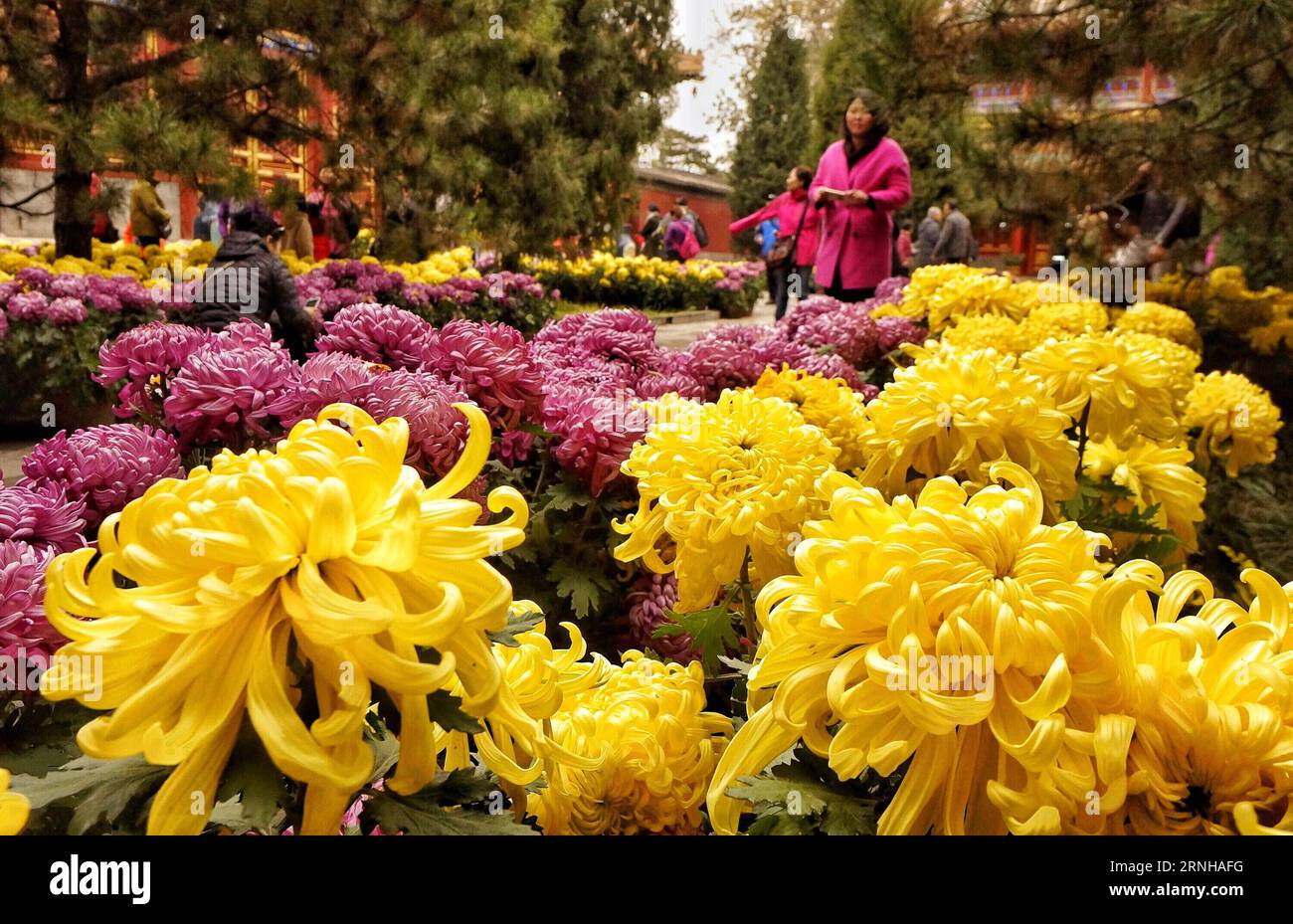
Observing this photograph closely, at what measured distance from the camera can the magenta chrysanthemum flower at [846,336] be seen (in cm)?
304

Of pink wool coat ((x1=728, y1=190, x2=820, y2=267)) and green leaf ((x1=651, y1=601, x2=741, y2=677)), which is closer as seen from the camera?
green leaf ((x1=651, y1=601, x2=741, y2=677))

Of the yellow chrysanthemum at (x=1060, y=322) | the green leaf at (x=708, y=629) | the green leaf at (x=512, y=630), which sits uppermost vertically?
the yellow chrysanthemum at (x=1060, y=322)

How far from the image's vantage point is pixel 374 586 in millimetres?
572

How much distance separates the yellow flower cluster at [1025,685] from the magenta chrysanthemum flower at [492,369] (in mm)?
993

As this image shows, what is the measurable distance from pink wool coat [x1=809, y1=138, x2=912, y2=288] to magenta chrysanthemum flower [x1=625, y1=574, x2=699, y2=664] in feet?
14.1

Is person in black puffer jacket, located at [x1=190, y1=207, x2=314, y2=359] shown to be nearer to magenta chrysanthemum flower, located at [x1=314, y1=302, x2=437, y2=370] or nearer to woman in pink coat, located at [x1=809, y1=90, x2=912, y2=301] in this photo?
woman in pink coat, located at [x1=809, y1=90, x2=912, y2=301]

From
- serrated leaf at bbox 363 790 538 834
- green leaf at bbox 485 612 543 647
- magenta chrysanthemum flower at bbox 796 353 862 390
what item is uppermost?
magenta chrysanthemum flower at bbox 796 353 862 390

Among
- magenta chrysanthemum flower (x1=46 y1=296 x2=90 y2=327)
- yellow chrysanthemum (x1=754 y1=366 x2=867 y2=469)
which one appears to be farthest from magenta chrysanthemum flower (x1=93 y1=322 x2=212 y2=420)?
magenta chrysanthemum flower (x1=46 y1=296 x2=90 y2=327)

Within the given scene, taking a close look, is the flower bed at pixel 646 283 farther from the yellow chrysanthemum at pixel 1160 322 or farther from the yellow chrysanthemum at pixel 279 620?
the yellow chrysanthemum at pixel 279 620

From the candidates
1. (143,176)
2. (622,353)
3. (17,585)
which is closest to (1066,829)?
(17,585)

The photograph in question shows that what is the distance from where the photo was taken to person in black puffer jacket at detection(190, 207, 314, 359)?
4730 millimetres

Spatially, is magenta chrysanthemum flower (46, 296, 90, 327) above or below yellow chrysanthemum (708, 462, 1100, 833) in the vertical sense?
above

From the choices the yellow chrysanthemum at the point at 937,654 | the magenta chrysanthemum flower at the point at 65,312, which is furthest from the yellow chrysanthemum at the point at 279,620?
the magenta chrysanthemum flower at the point at 65,312

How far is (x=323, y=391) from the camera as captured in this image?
1303 millimetres
